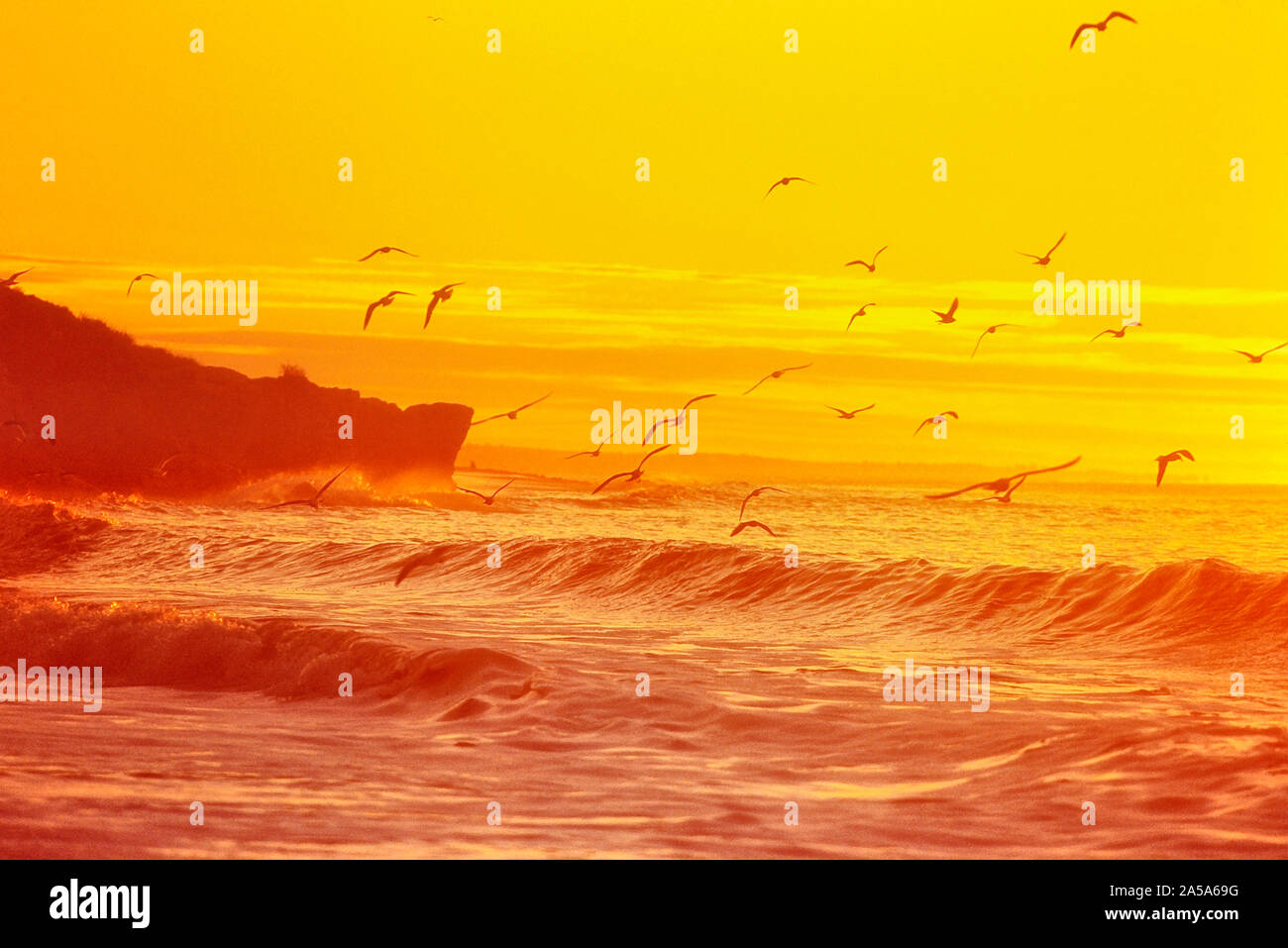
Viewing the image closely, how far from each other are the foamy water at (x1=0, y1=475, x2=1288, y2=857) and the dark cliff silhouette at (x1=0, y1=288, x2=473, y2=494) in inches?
884

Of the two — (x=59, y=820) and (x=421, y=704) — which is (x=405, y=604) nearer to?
(x=421, y=704)

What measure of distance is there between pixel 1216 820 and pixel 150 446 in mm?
49634

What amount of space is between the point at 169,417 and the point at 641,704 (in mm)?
45216

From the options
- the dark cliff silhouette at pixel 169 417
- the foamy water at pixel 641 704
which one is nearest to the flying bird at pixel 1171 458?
the foamy water at pixel 641 704

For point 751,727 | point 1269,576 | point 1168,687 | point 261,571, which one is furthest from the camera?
point 261,571

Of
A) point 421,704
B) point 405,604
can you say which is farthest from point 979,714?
point 405,604

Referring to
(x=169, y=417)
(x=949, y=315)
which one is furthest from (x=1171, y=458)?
(x=169, y=417)

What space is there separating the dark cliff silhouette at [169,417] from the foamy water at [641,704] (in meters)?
22.4

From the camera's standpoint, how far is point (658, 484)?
60531mm

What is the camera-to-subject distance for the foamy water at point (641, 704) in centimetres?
912

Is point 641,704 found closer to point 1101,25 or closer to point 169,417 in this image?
point 1101,25

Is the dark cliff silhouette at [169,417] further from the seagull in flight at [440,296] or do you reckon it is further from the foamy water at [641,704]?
the seagull in flight at [440,296]

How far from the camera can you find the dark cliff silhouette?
5147 centimetres
